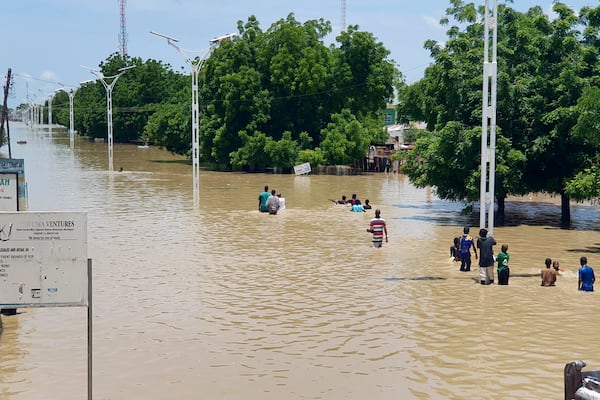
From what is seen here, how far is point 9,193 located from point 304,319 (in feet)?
19.4

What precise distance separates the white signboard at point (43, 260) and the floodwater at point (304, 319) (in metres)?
3.05

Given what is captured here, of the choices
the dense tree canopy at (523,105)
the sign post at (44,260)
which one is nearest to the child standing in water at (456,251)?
the dense tree canopy at (523,105)

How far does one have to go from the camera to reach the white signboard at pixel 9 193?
1393 centimetres

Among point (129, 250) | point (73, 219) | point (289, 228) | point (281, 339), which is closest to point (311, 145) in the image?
point (289, 228)

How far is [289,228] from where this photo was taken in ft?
93.8

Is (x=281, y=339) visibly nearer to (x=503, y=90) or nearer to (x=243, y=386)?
(x=243, y=386)

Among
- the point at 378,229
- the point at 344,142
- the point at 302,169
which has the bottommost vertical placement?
the point at 378,229

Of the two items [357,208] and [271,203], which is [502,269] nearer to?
[271,203]

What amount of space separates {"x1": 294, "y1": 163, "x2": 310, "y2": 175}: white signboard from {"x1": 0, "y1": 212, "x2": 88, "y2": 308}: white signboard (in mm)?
48724

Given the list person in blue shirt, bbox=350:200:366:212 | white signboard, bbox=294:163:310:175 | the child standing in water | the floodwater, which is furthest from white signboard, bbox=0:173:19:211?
white signboard, bbox=294:163:310:175

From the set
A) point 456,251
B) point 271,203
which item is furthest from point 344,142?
point 456,251

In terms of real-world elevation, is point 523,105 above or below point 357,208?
above

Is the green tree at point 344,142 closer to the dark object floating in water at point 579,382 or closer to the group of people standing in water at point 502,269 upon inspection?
the group of people standing in water at point 502,269

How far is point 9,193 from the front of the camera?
14023mm
